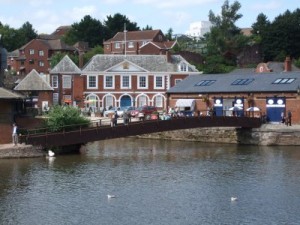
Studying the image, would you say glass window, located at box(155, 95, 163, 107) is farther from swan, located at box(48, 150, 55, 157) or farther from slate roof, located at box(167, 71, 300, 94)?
swan, located at box(48, 150, 55, 157)

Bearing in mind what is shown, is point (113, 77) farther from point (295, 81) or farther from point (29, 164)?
point (29, 164)

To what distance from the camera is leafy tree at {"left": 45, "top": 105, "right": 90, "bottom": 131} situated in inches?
1767

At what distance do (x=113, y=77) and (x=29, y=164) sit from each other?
144ft

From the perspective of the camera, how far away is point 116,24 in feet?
477

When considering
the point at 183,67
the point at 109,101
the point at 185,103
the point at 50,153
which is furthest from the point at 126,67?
the point at 50,153

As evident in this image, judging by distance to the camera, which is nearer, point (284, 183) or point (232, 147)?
point (284, 183)

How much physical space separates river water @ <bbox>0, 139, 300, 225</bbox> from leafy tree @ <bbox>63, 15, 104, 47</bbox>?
97094 mm

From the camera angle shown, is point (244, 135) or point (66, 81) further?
point (66, 81)

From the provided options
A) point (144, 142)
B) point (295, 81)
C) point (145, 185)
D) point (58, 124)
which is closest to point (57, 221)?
point (145, 185)

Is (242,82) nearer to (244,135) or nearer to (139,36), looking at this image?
(244,135)

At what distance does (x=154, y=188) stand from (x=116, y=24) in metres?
116

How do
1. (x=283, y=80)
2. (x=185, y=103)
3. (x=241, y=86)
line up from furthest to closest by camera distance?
(x=185, y=103) → (x=241, y=86) → (x=283, y=80)

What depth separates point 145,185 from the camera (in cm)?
3303

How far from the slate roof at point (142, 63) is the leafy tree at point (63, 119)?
36.6m
